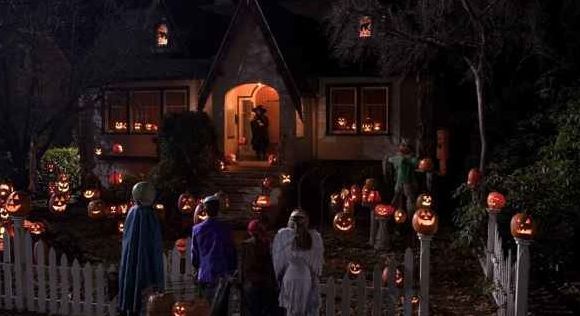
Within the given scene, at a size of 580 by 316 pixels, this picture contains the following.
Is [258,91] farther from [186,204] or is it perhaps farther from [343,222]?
[343,222]

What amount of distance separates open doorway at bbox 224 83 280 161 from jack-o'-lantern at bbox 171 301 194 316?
1475 centimetres

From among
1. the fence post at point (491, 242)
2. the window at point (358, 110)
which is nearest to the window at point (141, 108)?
the window at point (358, 110)

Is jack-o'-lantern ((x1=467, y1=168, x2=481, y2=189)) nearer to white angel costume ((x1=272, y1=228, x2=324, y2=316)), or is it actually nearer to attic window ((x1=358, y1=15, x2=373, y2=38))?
attic window ((x1=358, y1=15, x2=373, y2=38))

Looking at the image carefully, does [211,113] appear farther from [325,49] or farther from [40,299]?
[40,299]

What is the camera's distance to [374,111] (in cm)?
2145

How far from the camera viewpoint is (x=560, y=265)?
10969 mm

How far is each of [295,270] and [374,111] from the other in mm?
14475

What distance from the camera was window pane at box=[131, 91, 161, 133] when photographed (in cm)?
2395

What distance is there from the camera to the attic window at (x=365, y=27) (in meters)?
16.8

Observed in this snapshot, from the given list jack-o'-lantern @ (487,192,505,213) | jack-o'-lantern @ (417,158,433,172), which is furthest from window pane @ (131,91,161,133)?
jack-o'-lantern @ (487,192,505,213)

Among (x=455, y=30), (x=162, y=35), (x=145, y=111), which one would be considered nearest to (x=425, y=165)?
(x=455, y=30)

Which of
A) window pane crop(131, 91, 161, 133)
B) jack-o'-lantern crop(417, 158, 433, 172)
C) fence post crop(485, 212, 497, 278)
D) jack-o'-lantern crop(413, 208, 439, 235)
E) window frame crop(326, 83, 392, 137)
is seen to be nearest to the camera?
jack-o'-lantern crop(413, 208, 439, 235)

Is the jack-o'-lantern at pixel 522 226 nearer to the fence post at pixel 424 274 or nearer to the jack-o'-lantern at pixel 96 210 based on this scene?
the fence post at pixel 424 274

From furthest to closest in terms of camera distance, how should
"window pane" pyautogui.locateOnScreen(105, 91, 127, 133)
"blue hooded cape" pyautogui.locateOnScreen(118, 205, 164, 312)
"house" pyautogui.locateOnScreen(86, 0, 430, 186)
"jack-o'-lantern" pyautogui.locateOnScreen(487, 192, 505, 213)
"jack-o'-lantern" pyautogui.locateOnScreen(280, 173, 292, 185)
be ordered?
"window pane" pyautogui.locateOnScreen(105, 91, 127, 133), "house" pyautogui.locateOnScreen(86, 0, 430, 186), "jack-o'-lantern" pyautogui.locateOnScreen(280, 173, 292, 185), "jack-o'-lantern" pyautogui.locateOnScreen(487, 192, 505, 213), "blue hooded cape" pyautogui.locateOnScreen(118, 205, 164, 312)
